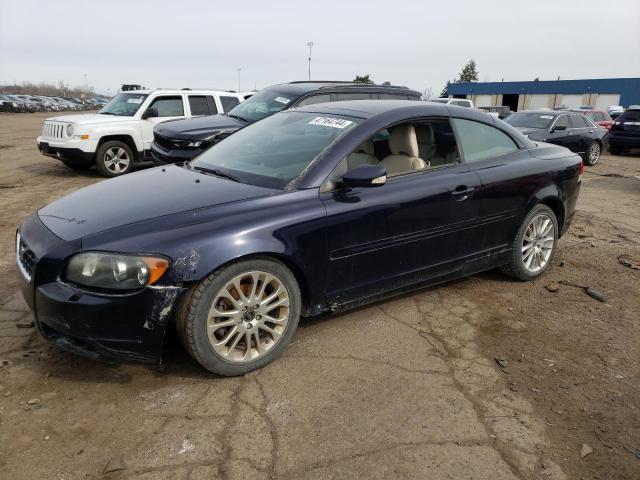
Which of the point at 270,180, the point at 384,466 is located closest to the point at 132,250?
the point at 270,180

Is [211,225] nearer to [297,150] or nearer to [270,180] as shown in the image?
[270,180]

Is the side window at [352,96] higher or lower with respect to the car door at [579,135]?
higher

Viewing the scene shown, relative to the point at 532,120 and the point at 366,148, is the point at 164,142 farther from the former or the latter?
the point at 532,120

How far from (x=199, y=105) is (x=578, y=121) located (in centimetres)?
1016

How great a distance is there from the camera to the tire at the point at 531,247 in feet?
14.6

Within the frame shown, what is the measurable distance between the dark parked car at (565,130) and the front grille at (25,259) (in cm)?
1187

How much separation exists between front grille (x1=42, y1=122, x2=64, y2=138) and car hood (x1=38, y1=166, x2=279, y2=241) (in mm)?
7052

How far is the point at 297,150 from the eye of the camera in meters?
3.63

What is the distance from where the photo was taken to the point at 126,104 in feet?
35.3

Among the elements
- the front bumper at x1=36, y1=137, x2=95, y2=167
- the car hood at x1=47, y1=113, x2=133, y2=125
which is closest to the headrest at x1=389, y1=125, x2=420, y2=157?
the front bumper at x1=36, y1=137, x2=95, y2=167

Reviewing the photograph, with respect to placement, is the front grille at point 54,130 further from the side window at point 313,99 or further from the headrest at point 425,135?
the headrest at point 425,135

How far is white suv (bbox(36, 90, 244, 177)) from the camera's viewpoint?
9.65 metres

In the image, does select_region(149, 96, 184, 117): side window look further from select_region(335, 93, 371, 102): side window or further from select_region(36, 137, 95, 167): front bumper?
select_region(335, 93, 371, 102): side window

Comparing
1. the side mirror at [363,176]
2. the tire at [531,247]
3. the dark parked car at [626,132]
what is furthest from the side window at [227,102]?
the dark parked car at [626,132]
